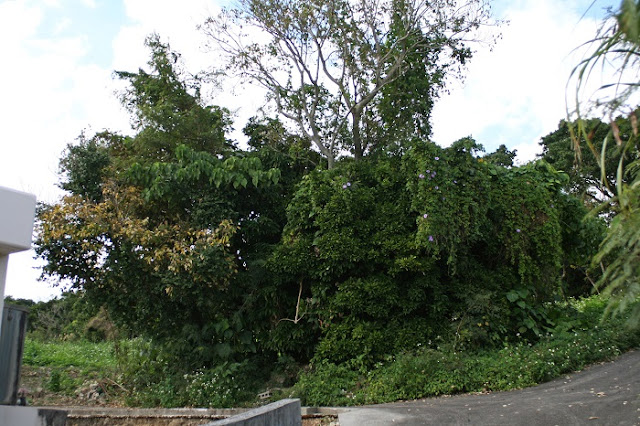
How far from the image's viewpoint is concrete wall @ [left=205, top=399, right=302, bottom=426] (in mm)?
4012

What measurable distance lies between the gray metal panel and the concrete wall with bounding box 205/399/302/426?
3.47m

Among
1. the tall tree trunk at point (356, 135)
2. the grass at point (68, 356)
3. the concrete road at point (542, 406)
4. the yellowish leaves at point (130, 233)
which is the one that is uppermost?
the tall tree trunk at point (356, 135)

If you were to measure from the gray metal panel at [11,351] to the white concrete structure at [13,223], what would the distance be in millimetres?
949

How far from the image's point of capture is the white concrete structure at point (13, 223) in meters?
5.45

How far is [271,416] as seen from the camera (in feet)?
14.6

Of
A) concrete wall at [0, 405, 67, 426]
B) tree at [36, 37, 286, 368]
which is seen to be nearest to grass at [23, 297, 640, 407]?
tree at [36, 37, 286, 368]

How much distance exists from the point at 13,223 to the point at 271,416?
122 inches

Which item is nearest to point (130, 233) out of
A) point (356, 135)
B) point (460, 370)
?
point (356, 135)

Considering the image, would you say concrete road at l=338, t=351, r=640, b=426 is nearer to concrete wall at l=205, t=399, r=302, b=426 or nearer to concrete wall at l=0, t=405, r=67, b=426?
concrete wall at l=205, t=399, r=302, b=426

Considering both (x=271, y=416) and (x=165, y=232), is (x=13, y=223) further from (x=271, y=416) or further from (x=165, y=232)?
(x=165, y=232)

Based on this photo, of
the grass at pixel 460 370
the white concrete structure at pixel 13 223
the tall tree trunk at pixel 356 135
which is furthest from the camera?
the tall tree trunk at pixel 356 135

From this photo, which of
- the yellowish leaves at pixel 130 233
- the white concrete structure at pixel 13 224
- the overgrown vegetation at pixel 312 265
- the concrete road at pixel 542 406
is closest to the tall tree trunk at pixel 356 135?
the overgrown vegetation at pixel 312 265

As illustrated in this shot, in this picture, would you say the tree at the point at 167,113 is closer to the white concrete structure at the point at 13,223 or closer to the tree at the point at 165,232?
the tree at the point at 165,232

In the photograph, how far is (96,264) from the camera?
31.3 ft
